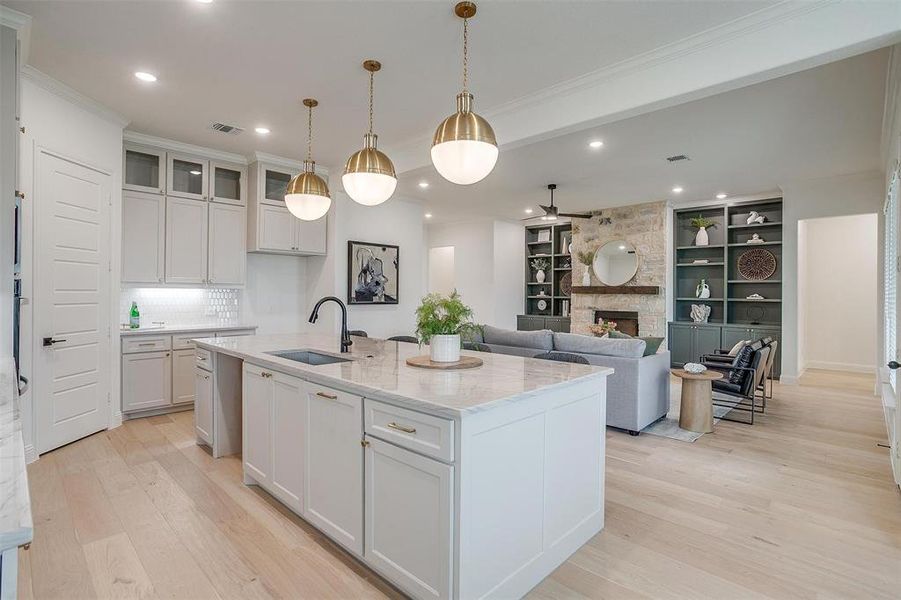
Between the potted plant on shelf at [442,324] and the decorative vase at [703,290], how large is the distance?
6.64 m

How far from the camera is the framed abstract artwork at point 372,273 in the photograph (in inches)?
239

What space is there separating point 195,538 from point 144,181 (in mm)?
3887

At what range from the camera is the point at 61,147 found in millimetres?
3701

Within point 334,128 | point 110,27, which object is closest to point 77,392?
point 110,27

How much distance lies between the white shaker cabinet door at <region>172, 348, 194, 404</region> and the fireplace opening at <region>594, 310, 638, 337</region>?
6260 mm

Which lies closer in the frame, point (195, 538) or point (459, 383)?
point (459, 383)

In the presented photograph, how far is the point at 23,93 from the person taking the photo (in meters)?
3.39

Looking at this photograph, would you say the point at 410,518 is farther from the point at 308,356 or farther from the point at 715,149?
the point at 715,149

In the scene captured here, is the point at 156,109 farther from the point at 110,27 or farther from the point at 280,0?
the point at 280,0

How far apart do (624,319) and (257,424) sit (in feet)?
22.4

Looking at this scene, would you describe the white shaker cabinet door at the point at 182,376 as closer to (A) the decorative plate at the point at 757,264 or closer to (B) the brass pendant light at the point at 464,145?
(B) the brass pendant light at the point at 464,145

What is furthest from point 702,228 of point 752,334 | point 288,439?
point 288,439

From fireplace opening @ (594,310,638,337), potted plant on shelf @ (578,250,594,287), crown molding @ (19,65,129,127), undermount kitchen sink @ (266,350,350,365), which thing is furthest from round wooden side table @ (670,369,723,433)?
crown molding @ (19,65,129,127)

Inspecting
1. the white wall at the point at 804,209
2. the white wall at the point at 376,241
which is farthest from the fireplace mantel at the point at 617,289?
the white wall at the point at 376,241
